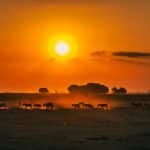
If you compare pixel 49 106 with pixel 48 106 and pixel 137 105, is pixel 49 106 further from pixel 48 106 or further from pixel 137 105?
pixel 137 105

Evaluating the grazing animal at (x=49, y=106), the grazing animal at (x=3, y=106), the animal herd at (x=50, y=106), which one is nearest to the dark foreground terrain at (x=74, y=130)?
the grazing animal at (x=49, y=106)

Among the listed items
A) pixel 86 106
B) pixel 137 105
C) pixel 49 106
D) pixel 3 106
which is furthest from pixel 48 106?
pixel 137 105

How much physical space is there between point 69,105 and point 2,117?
59.7ft

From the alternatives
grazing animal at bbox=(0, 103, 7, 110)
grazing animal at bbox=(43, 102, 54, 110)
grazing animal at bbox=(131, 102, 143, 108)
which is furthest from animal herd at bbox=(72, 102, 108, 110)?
grazing animal at bbox=(0, 103, 7, 110)

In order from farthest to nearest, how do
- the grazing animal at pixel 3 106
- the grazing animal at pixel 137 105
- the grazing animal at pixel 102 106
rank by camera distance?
1. the grazing animal at pixel 137 105
2. the grazing animal at pixel 3 106
3. the grazing animal at pixel 102 106

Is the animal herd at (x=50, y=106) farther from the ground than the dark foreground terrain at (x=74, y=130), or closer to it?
farther from the ground

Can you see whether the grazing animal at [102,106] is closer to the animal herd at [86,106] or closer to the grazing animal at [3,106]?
the animal herd at [86,106]

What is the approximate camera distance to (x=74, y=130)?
55219 millimetres

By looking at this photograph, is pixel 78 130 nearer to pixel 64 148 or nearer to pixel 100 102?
pixel 64 148

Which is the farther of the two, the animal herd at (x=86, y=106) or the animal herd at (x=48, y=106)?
the animal herd at (x=86, y=106)

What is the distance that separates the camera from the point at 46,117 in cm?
6675

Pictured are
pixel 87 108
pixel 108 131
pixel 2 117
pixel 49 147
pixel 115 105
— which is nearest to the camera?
pixel 49 147

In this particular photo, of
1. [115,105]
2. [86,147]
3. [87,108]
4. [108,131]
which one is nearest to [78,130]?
[108,131]

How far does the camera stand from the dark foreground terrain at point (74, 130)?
46531mm
